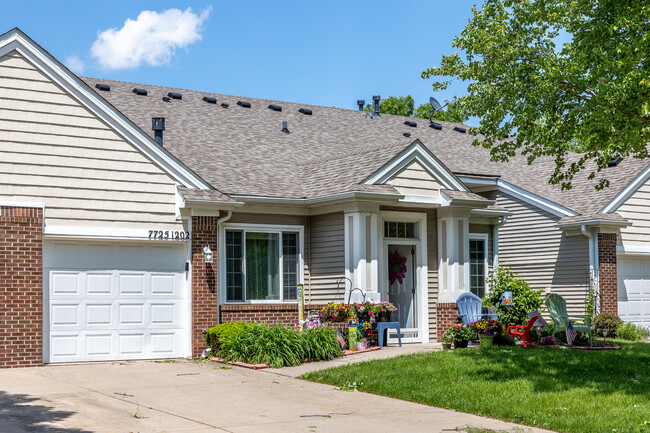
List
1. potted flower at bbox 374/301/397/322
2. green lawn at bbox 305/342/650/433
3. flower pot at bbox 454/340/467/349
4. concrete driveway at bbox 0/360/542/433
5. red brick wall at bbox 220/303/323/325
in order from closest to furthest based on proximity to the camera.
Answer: concrete driveway at bbox 0/360/542/433, green lawn at bbox 305/342/650/433, flower pot at bbox 454/340/467/349, red brick wall at bbox 220/303/323/325, potted flower at bbox 374/301/397/322

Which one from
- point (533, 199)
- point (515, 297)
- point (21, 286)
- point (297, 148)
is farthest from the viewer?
point (533, 199)

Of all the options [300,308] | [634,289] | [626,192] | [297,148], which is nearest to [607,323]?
[634,289]

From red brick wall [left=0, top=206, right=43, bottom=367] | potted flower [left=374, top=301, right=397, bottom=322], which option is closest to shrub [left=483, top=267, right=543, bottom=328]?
potted flower [left=374, top=301, right=397, bottom=322]

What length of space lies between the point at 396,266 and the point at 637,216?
7901mm

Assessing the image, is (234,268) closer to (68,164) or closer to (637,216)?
(68,164)

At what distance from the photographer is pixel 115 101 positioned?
21109 mm

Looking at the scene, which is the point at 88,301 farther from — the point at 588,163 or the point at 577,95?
the point at 588,163

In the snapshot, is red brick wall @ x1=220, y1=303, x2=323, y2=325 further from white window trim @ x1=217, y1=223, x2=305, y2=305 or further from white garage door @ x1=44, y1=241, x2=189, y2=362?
white garage door @ x1=44, y1=241, x2=189, y2=362

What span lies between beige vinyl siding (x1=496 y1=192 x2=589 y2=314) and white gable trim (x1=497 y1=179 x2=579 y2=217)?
17cm

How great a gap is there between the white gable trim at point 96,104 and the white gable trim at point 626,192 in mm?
11407

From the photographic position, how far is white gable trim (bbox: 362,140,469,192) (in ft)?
59.6

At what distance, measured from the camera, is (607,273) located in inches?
881

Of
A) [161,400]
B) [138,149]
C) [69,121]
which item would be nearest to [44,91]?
[69,121]

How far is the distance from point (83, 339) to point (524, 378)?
8199 millimetres
